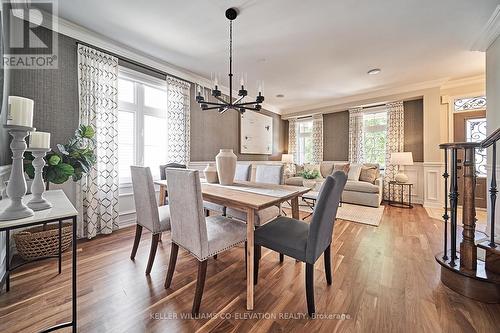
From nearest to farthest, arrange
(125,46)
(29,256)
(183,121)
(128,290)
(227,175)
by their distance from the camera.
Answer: (128,290), (29,256), (227,175), (125,46), (183,121)

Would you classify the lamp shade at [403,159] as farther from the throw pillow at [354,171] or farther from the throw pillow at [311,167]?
the throw pillow at [311,167]

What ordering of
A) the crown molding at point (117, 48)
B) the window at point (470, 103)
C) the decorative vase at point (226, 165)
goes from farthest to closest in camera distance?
the window at point (470, 103) → the crown molding at point (117, 48) → the decorative vase at point (226, 165)

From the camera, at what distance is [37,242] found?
1.89m

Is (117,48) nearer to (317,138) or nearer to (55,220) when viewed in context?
(55,220)

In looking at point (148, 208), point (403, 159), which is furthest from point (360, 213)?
point (148, 208)

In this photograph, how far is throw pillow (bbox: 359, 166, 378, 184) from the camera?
4.48 meters

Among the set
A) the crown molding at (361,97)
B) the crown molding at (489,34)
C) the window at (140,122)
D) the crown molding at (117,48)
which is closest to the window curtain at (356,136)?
the crown molding at (361,97)

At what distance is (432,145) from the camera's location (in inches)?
161

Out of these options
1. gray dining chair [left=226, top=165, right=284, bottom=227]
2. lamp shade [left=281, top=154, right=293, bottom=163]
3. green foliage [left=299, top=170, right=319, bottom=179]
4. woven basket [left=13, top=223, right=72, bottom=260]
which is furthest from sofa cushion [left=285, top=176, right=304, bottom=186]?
woven basket [left=13, top=223, right=72, bottom=260]

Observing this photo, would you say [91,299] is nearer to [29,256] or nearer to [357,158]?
[29,256]

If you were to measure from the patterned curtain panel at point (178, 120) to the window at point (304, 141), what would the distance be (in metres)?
4.00

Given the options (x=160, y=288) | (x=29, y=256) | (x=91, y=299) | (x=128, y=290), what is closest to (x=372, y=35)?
(x=160, y=288)

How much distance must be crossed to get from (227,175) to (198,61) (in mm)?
2256

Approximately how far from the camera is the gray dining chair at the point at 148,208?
171cm
